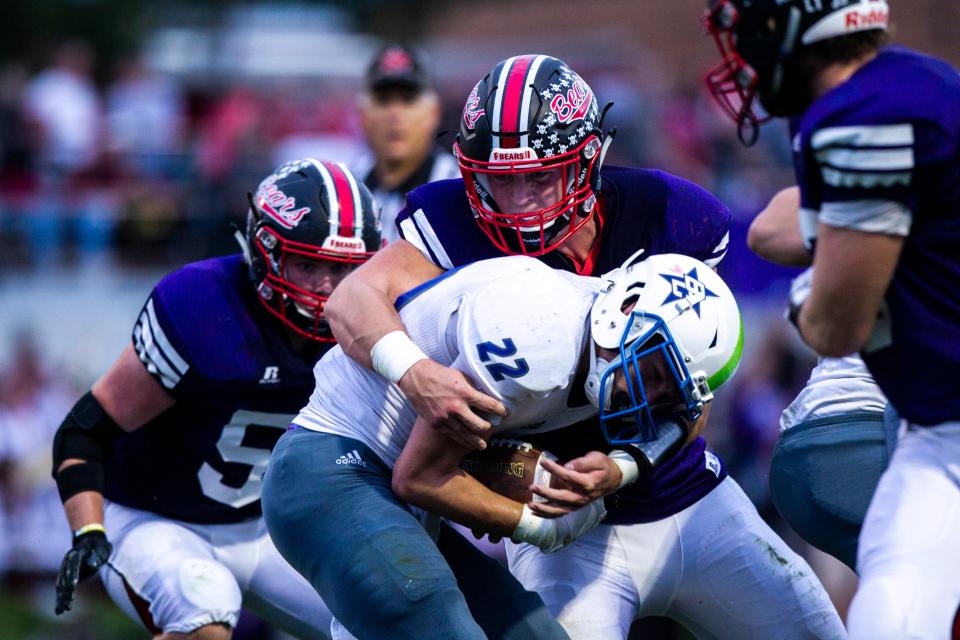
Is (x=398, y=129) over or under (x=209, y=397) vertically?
over

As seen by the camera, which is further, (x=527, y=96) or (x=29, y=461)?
(x=29, y=461)

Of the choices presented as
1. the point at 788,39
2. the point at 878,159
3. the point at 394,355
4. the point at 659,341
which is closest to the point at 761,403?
the point at 659,341

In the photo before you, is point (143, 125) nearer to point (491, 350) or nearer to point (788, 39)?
point (491, 350)

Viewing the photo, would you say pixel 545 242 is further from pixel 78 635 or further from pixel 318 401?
pixel 78 635

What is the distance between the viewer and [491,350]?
3.22m

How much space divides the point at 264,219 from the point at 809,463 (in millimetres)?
1830

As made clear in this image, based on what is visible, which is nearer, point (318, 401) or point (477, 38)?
point (318, 401)

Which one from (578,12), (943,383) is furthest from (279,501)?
(578,12)

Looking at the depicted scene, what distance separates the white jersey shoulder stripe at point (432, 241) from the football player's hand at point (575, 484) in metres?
0.66

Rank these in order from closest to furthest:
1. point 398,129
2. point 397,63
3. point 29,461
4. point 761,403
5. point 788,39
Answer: point 788,39 < point 398,129 < point 397,63 < point 761,403 < point 29,461

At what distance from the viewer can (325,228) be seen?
4.37 m

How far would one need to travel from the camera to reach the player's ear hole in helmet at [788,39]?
3.02 metres

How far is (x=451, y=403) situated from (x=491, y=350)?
0.15m

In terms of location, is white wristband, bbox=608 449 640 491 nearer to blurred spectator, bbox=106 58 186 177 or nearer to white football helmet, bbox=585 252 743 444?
white football helmet, bbox=585 252 743 444
